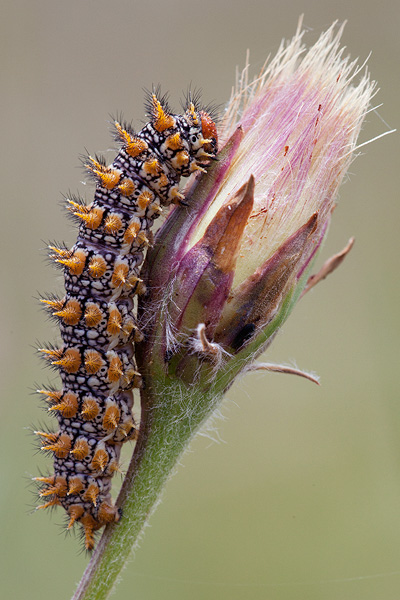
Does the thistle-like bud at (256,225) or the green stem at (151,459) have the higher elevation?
the thistle-like bud at (256,225)

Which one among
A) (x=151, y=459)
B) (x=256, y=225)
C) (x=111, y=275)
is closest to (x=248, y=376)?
(x=151, y=459)

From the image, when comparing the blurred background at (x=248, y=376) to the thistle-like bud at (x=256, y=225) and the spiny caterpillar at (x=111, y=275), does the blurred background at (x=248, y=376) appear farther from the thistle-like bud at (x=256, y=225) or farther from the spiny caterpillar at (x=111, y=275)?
the thistle-like bud at (x=256, y=225)

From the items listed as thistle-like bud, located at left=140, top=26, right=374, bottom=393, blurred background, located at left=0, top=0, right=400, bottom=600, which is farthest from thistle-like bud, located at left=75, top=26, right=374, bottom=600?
blurred background, located at left=0, top=0, right=400, bottom=600

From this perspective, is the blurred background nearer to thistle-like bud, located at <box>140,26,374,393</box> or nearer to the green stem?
the green stem

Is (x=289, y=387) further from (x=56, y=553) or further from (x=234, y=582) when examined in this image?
(x=56, y=553)

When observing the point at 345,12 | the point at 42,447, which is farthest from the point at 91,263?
the point at 345,12

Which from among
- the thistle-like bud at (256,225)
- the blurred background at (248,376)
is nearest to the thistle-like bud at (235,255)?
the thistle-like bud at (256,225)

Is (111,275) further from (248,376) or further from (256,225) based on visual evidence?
(248,376)
